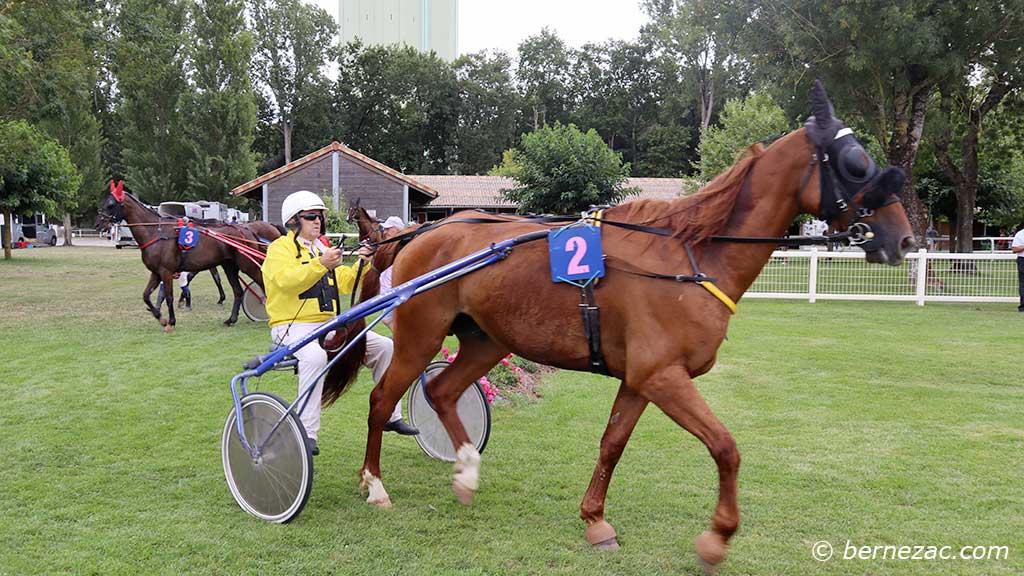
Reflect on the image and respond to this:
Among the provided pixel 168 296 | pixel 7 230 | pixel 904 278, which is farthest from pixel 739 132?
pixel 7 230

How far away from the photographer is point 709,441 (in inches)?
129

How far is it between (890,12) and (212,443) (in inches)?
617

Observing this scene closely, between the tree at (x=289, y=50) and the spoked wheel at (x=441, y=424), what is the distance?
52609mm

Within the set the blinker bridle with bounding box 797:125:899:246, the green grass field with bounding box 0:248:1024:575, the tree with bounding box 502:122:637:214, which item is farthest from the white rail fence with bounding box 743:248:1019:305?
the blinker bridle with bounding box 797:125:899:246

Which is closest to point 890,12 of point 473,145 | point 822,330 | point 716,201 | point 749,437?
point 822,330

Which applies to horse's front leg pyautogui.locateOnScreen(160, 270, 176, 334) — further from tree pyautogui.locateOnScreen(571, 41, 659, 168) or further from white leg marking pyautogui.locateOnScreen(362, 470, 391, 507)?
tree pyautogui.locateOnScreen(571, 41, 659, 168)

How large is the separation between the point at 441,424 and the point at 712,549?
221cm

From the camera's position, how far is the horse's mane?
11.9 ft

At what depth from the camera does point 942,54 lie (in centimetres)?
1636

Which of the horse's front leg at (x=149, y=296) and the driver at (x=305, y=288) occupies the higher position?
the driver at (x=305, y=288)

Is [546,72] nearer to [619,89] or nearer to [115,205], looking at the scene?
[619,89]

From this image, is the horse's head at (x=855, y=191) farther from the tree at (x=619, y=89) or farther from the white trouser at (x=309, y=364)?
the tree at (x=619, y=89)

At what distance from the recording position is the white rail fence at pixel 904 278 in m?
14.7

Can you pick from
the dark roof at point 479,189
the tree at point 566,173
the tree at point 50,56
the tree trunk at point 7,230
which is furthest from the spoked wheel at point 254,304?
the dark roof at point 479,189
